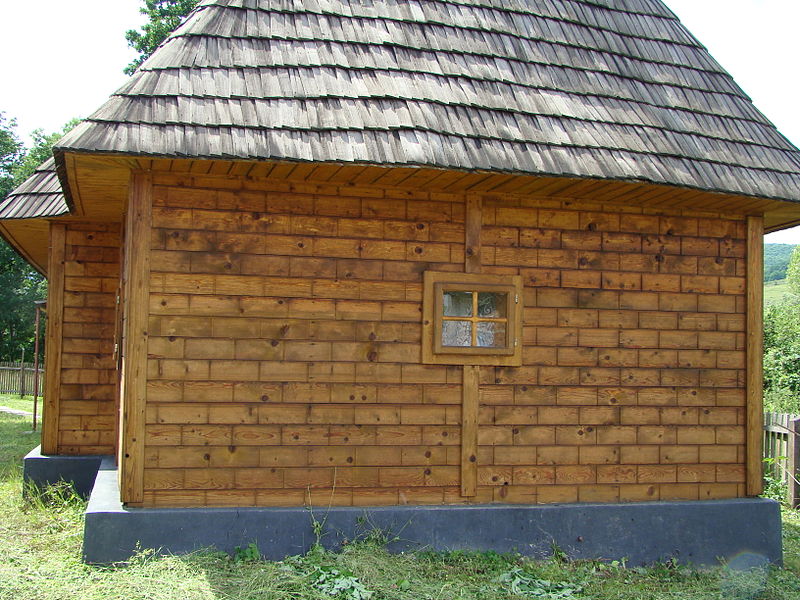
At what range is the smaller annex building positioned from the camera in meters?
6.22

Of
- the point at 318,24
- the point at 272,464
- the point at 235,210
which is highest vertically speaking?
the point at 318,24

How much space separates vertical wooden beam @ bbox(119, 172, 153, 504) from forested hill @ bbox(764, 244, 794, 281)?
89605 mm

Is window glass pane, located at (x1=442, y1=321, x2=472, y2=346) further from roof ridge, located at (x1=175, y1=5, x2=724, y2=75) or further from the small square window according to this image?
roof ridge, located at (x1=175, y1=5, x2=724, y2=75)

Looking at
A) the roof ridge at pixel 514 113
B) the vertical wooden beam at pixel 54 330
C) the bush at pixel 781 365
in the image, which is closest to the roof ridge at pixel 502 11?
the roof ridge at pixel 514 113

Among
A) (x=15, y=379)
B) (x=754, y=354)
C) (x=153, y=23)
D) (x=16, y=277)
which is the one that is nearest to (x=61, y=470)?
(x=754, y=354)

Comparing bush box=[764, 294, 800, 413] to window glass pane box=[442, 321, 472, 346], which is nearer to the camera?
window glass pane box=[442, 321, 472, 346]

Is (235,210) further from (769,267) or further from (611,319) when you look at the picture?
(769,267)

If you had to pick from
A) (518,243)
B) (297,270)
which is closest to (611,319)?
(518,243)

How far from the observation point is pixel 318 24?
7043mm

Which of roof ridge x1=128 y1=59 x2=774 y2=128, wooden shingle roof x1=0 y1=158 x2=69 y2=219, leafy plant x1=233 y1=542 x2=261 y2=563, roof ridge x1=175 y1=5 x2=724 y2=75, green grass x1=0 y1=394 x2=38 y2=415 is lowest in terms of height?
green grass x1=0 y1=394 x2=38 y2=415

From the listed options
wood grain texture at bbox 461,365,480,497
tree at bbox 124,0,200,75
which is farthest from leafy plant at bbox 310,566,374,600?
tree at bbox 124,0,200,75

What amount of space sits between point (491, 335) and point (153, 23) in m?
24.1

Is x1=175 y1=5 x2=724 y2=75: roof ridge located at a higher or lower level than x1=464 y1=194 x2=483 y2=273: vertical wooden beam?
higher

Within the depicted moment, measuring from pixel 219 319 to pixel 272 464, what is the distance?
1199 mm
